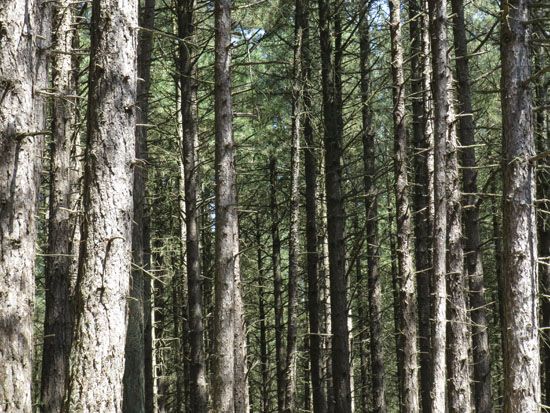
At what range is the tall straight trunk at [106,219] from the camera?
19.0ft

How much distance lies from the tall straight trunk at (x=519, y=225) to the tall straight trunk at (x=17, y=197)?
193 inches

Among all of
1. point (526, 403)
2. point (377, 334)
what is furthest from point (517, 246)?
point (377, 334)

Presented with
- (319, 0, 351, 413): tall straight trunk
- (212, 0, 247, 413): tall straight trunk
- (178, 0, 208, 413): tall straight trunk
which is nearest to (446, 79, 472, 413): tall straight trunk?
(319, 0, 351, 413): tall straight trunk

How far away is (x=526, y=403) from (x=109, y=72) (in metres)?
5.51

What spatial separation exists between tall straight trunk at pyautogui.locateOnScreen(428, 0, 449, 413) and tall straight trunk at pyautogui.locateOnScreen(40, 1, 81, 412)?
5.49 m

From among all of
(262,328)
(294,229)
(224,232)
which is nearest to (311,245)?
(294,229)

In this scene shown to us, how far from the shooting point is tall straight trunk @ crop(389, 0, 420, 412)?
11414 mm

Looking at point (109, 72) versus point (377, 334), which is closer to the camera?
point (109, 72)

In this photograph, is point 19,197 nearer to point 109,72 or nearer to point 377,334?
point 109,72

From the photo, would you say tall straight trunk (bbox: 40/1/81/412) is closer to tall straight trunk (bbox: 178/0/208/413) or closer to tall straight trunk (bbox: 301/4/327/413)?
tall straight trunk (bbox: 178/0/208/413)

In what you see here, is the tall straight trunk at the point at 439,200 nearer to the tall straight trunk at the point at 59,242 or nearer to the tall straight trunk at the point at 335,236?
the tall straight trunk at the point at 335,236

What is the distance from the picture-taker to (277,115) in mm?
17812

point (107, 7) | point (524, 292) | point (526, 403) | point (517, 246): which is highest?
point (107, 7)

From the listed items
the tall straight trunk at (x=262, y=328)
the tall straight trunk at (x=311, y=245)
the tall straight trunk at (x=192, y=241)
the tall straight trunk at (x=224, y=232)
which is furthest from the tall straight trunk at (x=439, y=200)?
the tall straight trunk at (x=262, y=328)
